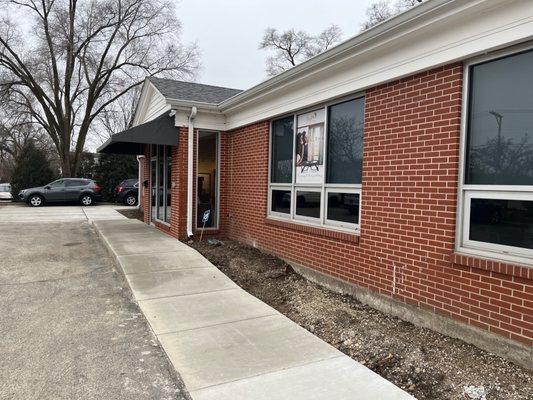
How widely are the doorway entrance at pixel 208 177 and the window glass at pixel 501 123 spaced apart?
6.60 meters

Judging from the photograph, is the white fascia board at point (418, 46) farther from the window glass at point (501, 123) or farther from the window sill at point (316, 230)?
the window sill at point (316, 230)

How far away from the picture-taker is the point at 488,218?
152 inches

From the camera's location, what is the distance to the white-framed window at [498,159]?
3561 millimetres

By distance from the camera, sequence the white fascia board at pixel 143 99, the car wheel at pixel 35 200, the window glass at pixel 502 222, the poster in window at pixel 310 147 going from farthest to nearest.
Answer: the car wheel at pixel 35 200
the white fascia board at pixel 143 99
the poster in window at pixel 310 147
the window glass at pixel 502 222

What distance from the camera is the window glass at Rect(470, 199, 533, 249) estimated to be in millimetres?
3539

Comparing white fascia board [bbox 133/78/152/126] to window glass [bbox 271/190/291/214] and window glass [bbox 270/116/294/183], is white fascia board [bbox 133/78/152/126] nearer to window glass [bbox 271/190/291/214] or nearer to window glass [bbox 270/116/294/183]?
window glass [bbox 270/116/294/183]

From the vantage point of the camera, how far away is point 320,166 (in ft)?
20.7

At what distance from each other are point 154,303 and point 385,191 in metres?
3.18

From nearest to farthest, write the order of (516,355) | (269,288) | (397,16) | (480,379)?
(480,379), (516,355), (397,16), (269,288)

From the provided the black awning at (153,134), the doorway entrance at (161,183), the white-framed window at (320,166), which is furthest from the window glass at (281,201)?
the doorway entrance at (161,183)

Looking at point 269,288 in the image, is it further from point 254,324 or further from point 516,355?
point 516,355

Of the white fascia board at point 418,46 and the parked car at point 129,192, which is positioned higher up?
the white fascia board at point 418,46

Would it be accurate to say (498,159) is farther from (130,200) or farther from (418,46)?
(130,200)

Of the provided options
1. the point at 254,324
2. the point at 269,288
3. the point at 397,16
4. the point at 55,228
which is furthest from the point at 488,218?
the point at 55,228
